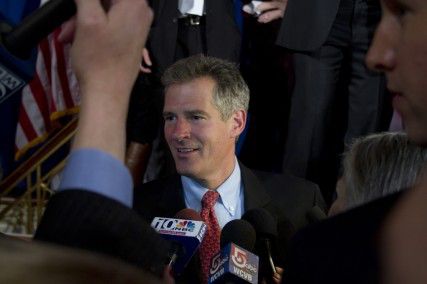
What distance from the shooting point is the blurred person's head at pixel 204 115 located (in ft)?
10.8

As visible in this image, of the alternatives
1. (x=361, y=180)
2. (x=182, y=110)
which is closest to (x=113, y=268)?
(x=361, y=180)

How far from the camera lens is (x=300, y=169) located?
3916 millimetres

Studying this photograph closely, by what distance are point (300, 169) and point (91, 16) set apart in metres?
2.85

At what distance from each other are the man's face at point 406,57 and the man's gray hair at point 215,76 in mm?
2273

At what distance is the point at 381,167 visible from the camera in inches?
78.0

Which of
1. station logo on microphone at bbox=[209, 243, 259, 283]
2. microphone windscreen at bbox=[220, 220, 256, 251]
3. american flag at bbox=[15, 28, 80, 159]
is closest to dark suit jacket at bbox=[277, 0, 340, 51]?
american flag at bbox=[15, 28, 80, 159]

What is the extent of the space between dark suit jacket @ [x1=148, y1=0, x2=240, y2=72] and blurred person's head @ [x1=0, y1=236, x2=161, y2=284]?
3.29 metres

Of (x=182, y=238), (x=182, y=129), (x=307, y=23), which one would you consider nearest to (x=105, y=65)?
(x=182, y=238)

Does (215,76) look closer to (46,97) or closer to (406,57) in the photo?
(46,97)

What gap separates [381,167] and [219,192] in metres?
1.24

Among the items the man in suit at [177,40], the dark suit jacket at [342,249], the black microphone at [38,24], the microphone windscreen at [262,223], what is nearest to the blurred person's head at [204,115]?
the man in suit at [177,40]

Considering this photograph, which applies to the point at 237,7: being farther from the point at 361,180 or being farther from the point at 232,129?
the point at 361,180

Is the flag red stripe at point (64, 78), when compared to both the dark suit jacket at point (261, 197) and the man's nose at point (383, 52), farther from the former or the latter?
the man's nose at point (383, 52)

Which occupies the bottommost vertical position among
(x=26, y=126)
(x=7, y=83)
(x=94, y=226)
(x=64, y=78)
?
(x=26, y=126)
